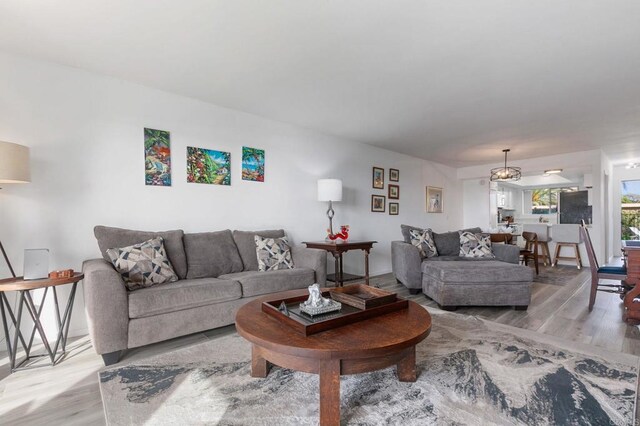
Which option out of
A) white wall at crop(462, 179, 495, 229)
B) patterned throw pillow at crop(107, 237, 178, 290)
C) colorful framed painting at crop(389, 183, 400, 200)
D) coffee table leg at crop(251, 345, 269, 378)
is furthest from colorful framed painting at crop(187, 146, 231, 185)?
white wall at crop(462, 179, 495, 229)

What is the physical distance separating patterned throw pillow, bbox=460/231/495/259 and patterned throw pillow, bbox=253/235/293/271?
249cm

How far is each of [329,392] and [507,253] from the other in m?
3.75

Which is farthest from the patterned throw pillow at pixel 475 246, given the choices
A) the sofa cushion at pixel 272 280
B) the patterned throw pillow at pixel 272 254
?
the patterned throw pillow at pixel 272 254

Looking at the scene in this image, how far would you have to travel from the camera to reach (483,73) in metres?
2.78

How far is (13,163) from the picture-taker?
2.12 m

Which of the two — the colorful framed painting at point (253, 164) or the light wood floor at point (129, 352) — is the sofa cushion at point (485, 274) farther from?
the colorful framed painting at point (253, 164)

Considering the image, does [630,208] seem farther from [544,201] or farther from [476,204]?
[476,204]

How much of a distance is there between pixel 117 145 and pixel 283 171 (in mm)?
1893

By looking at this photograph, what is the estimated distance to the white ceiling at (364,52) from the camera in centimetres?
197

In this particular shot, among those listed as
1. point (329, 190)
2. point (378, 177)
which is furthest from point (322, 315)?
point (378, 177)

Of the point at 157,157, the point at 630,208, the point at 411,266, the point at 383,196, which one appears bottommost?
the point at 411,266

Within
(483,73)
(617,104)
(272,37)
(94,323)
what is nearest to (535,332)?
(483,73)

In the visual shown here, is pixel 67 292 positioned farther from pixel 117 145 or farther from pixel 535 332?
pixel 535 332

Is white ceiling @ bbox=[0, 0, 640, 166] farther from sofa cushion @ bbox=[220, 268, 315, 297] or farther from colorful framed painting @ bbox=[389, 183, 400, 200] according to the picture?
colorful framed painting @ bbox=[389, 183, 400, 200]
